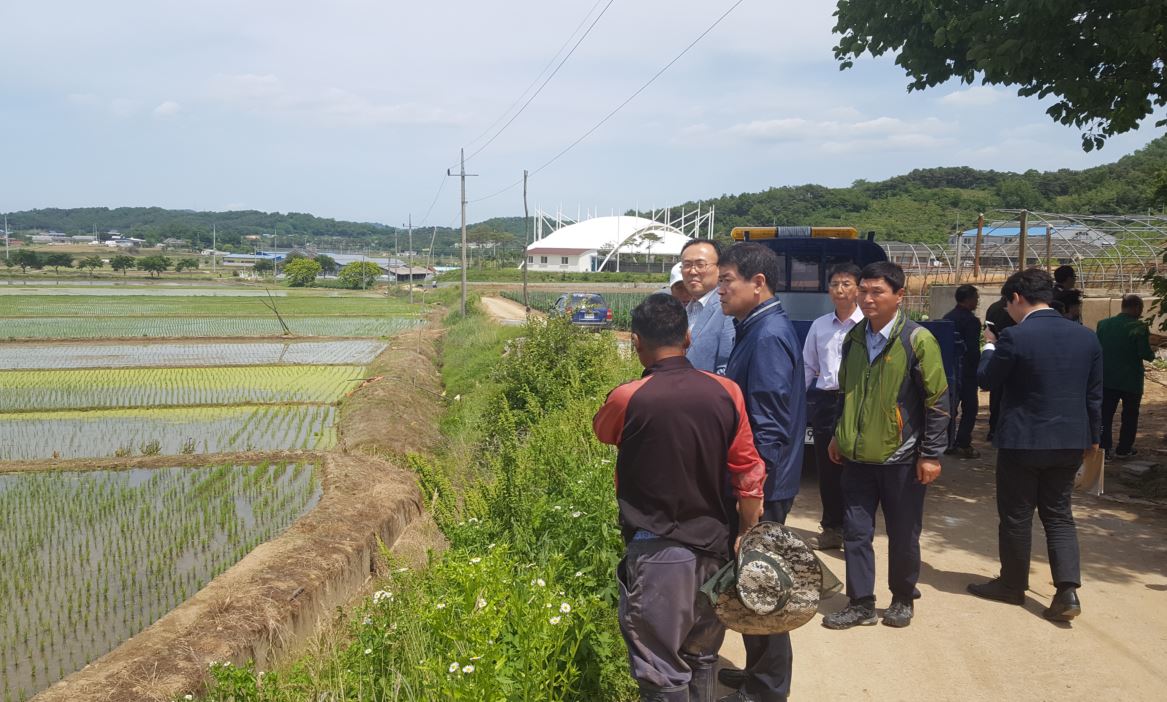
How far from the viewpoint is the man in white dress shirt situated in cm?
572

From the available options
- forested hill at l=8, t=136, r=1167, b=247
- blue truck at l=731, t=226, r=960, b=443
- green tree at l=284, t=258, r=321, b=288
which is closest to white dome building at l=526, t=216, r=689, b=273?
forested hill at l=8, t=136, r=1167, b=247

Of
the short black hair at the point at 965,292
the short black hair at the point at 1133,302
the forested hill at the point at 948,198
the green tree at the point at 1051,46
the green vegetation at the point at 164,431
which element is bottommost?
the green vegetation at the point at 164,431

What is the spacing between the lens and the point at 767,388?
3.44 meters

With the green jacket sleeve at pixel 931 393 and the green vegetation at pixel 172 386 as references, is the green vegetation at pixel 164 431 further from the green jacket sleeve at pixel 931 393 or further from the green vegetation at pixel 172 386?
the green jacket sleeve at pixel 931 393

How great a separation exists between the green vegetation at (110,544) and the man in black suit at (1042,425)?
625 centimetres

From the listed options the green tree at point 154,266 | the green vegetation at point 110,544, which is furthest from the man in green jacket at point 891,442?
the green tree at point 154,266

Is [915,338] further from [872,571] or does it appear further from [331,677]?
[331,677]

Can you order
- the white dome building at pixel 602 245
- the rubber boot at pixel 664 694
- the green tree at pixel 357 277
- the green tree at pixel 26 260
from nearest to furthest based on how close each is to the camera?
1. the rubber boot at pixel 664 694
2. the green tree at pixel 357 277
3. the green tree at pixel 26 260
4. the white dome building at pixel 602 245

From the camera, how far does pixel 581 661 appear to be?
370cm

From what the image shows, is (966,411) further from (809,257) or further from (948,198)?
(948,198)

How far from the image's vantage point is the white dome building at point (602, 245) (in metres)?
87.5

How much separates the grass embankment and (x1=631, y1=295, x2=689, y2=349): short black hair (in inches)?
44.9

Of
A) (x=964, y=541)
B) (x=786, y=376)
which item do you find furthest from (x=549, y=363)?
(x=786, y=376)

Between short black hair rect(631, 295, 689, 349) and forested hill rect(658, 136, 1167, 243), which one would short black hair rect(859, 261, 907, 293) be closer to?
short black hair rect(631, 295, 689, 349)
